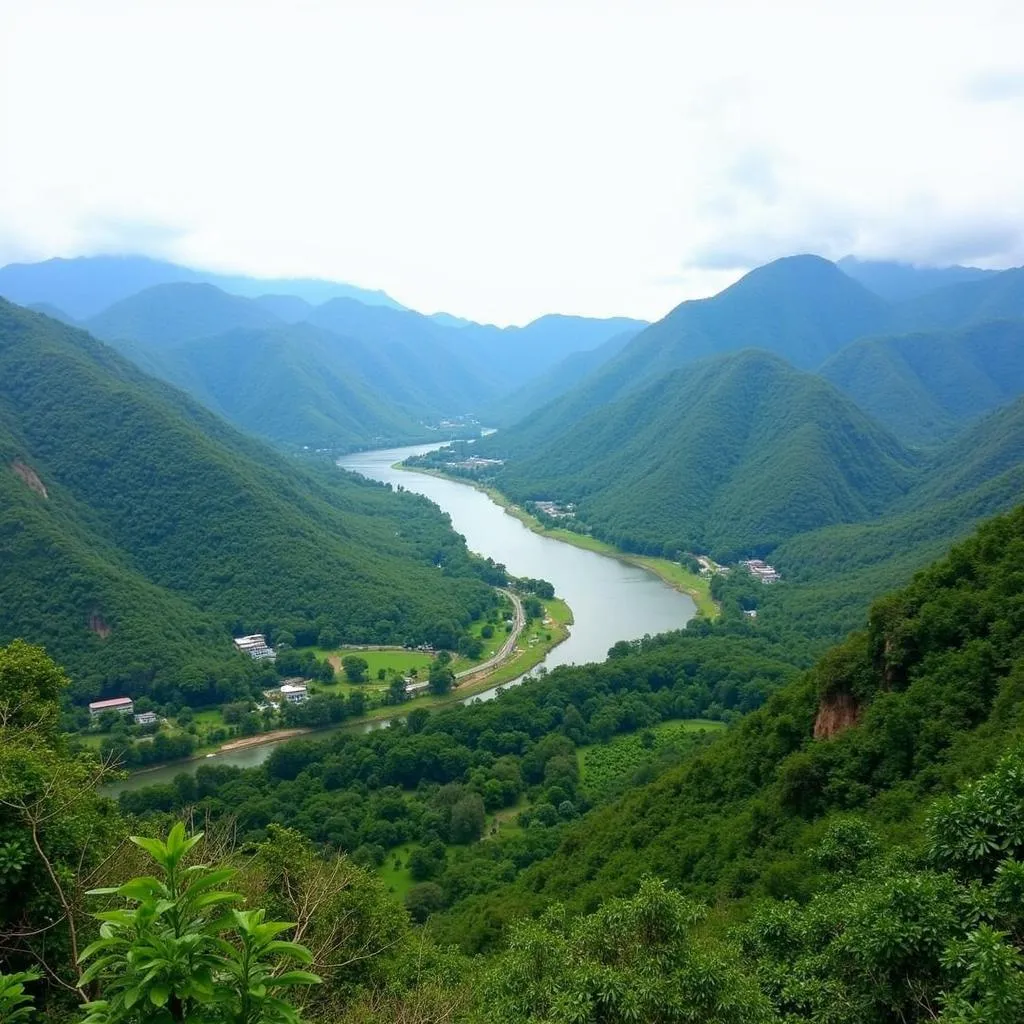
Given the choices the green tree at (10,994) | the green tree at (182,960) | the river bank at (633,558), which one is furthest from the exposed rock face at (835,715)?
the river bank at (633,558)

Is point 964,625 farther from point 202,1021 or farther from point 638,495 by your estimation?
point 638,495

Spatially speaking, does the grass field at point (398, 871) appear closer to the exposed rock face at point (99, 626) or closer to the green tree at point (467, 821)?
the green tree at point (467, 821)

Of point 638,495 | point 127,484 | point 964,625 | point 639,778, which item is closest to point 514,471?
point 638,495

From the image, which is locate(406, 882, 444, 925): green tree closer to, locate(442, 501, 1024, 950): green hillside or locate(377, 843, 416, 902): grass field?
locate(377, 843, 416, 902): grass field

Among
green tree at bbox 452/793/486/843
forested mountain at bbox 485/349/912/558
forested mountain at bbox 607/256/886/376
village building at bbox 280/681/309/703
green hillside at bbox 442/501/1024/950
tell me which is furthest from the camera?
forested mountain at bbox 607/256/886/376

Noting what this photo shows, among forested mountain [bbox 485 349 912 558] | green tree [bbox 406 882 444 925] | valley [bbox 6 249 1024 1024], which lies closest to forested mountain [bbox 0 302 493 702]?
valley [bbox 6 249 1024 1024]

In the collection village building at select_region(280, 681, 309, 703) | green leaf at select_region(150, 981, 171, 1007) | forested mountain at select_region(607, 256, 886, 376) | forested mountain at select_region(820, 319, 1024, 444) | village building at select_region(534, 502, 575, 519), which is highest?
forested mountain at select_region(607, 256, 886, 376)

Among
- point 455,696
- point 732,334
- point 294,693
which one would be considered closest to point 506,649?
point 455,696
